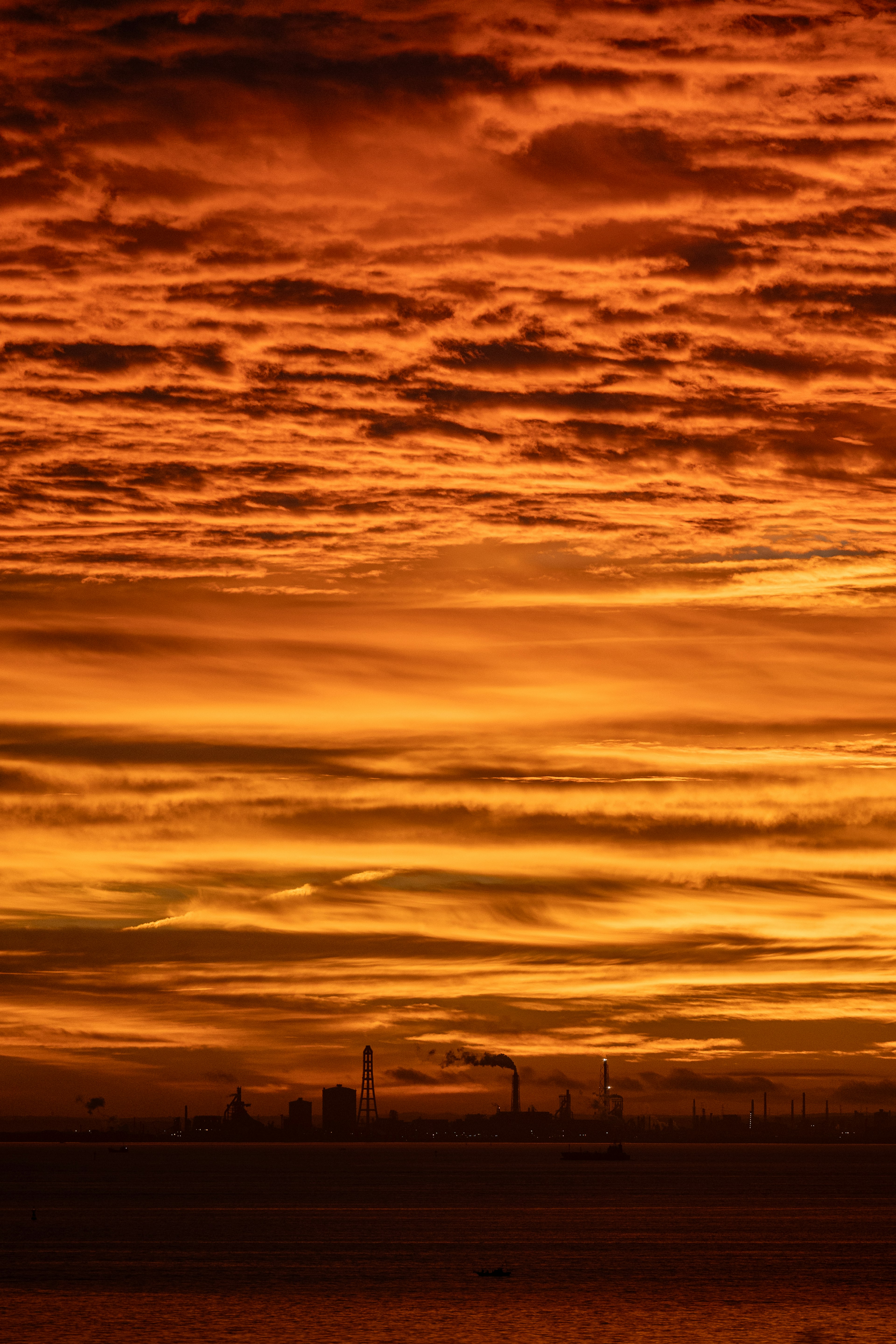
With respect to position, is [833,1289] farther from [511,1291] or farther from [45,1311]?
[45,1311]

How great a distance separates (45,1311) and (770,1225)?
351 feet

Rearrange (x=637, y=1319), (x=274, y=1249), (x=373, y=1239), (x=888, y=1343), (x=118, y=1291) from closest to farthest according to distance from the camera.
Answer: (x=888, y=1343), (x=637, y=1319), (x=118, y=1291), (x=274, y=1249), (x=373, y=1239)

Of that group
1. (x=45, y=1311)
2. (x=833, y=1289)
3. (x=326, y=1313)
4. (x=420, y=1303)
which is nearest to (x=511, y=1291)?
(x=420, y=1303)

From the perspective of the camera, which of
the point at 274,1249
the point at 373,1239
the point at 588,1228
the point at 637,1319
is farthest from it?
the point at 588,1228

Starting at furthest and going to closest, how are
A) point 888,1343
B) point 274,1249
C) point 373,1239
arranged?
point 373,1239 < point 274,1249 < point 888,1343

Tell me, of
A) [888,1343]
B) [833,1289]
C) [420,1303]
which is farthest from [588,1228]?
[888,1343]

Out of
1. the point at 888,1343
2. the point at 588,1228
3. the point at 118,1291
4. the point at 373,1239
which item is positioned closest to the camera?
the point at 888,1343

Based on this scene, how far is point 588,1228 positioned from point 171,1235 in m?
47.4

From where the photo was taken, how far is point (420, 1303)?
118 meters

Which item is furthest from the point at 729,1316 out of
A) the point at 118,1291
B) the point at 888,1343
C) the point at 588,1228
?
the point at 588,1228

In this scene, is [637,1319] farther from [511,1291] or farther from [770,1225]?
[770,1225]

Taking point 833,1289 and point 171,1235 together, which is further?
point 171,1235

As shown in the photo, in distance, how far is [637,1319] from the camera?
111875mm

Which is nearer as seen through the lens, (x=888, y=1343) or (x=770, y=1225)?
(x=888, y=1343)
